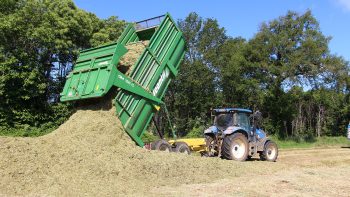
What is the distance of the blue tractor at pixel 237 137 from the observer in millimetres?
12703

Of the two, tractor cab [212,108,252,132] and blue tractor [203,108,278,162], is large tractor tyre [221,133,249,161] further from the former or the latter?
tractor cab [212,108,252,132]

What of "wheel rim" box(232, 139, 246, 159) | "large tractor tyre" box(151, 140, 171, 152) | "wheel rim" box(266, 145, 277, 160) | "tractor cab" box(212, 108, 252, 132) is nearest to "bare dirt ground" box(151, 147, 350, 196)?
"wheel rim" box(232, 139, 246, 159)

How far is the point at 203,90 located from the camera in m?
34.2

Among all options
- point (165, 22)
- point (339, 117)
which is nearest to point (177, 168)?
point (165, 22)

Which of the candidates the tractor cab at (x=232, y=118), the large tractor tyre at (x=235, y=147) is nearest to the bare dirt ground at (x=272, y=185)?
the large tractor tyre at (x=235, y=147)

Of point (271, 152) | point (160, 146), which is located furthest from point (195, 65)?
point (160, 146)

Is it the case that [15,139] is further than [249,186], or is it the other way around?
[15,139]

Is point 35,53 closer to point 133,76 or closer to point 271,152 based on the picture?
point 133,76

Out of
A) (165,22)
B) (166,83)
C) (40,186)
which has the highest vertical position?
(165,22)

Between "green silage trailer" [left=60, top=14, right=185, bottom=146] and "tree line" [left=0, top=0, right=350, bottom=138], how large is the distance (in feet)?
37.4

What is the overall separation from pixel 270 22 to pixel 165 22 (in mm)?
17680

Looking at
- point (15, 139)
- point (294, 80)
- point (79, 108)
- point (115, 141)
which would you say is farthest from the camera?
point (294, 80)

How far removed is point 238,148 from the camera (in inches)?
508

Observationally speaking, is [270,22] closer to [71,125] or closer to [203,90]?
[203,90]
